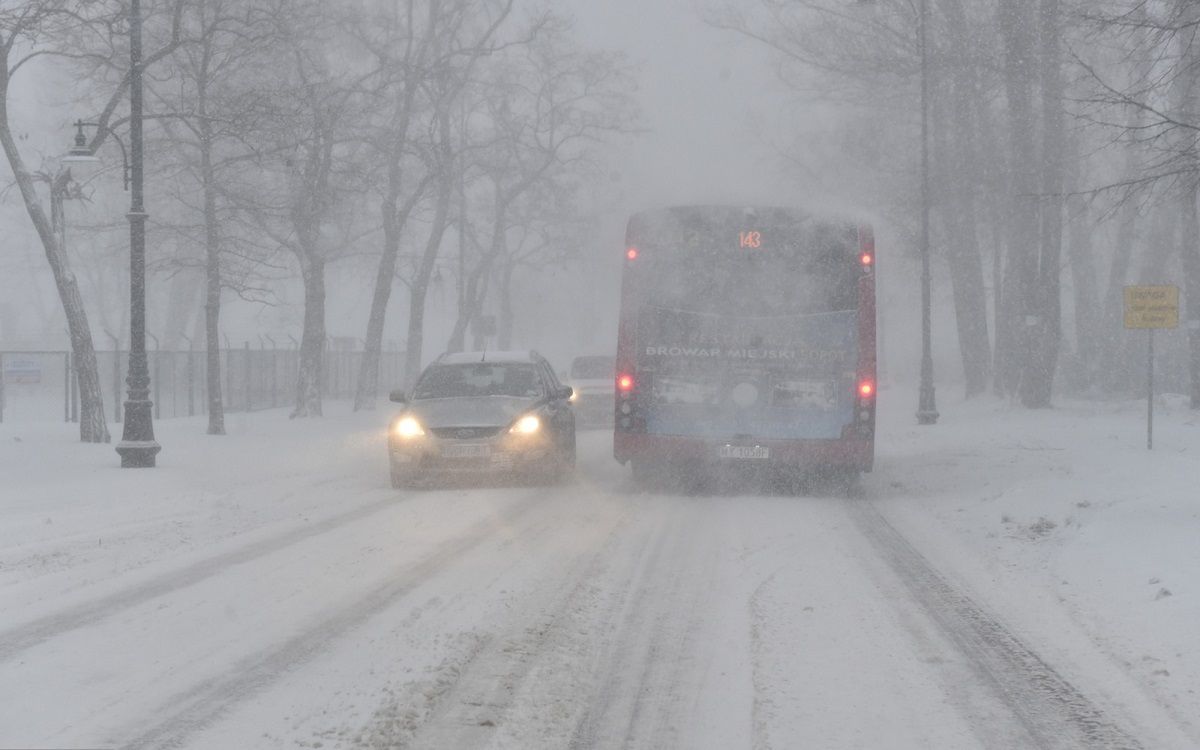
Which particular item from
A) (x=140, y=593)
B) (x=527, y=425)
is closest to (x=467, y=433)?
(x=527, y=425)

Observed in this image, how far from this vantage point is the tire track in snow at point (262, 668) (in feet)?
18.2

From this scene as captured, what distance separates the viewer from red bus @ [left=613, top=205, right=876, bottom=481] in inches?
573

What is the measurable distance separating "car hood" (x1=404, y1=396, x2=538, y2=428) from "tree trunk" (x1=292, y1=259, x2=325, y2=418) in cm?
1464

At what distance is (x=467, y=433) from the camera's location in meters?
15.2

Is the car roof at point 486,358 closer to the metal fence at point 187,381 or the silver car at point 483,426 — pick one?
the silver car at point 483,426

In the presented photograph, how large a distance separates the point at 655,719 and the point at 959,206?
96.0ft

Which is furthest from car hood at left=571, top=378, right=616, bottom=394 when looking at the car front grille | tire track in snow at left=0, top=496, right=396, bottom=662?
tire track in snow at left=0, top=496, right=396, bottom=662

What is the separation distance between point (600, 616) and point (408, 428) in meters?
7.84

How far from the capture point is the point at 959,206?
109ft

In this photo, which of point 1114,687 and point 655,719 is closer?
point 655,719

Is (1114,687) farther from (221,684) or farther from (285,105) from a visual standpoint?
(285,105)

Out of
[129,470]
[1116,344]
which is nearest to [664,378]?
[129,470]

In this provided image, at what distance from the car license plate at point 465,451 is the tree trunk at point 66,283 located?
25.1 feet

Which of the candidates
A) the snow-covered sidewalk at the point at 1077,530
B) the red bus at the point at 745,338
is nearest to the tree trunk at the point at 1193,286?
the snow-covered sidewalk at the point at 1077,530
